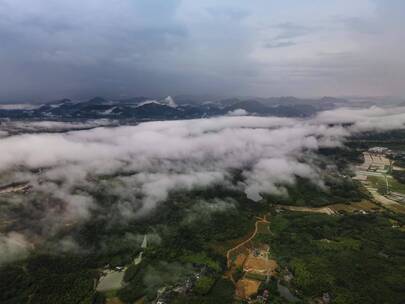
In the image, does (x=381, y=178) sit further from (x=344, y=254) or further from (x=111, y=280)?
(x=111, y=280)

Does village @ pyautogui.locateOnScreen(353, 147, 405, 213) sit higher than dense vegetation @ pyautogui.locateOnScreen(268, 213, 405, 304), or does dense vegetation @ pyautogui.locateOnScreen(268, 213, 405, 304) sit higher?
dense vegetation @ pyautogui.locateOnScreen(268, 213, 405, 304)

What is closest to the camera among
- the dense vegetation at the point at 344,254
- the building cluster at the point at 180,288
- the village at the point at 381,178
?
the building cluster at the point at 180,288

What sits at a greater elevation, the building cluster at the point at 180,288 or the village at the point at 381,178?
the building cluster at the point at 180,288

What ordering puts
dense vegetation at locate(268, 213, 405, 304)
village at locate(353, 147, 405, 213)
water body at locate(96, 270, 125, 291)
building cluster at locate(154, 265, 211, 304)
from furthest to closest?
1. village at locate(353, 147, 405, 213)
2. water body at locate(96, 270, 125, 291)
3. dense vegetation at locate(268, 213, 405, 304)
4. building cluster at locate(154, 265, 211, 304)

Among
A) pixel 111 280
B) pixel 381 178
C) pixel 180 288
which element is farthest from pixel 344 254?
pixel 381 178

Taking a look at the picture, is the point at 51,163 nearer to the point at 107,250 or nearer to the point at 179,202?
the point at 179,202

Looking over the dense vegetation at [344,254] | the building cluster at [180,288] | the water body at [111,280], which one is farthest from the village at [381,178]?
the water body at [111,280]

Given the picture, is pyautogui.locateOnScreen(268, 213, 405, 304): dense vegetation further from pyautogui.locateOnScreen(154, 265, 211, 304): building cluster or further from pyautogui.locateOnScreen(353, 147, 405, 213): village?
pyautogui.locateOnScreen(353, 147, 405, 213): village

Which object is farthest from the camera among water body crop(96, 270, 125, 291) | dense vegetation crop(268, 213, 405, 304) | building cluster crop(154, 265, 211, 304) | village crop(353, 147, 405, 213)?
village crop(353, 147, 405, 213)

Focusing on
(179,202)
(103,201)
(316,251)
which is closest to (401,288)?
(316,251)

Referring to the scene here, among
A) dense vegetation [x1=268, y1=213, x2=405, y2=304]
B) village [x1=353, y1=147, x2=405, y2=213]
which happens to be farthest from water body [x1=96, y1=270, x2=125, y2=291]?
village [x1=353, y1=147, x2=405, y2=213]

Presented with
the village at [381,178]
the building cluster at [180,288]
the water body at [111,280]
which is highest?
the building cluster at [180,288]

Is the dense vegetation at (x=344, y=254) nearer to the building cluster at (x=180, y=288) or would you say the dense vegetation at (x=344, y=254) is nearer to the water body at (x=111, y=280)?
the building cluster at (x=180, y=288)
